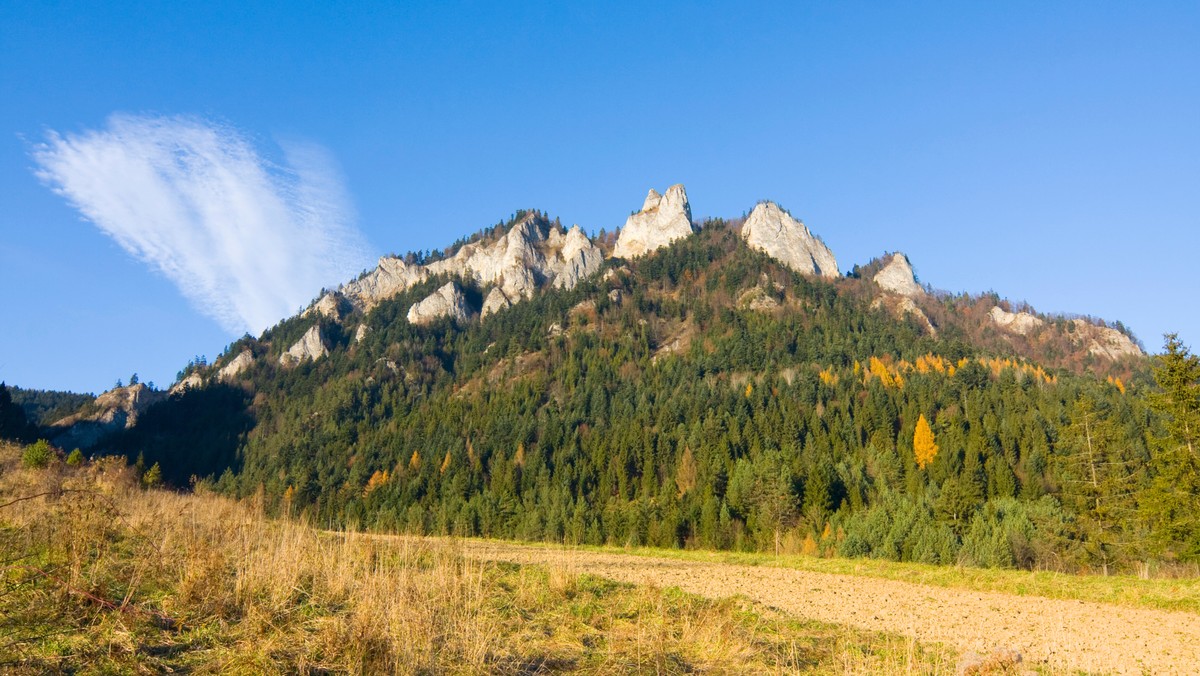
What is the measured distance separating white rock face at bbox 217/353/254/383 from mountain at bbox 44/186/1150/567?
2.08 feet

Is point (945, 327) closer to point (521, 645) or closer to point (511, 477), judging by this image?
point (511, 477)

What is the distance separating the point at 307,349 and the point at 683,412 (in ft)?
400

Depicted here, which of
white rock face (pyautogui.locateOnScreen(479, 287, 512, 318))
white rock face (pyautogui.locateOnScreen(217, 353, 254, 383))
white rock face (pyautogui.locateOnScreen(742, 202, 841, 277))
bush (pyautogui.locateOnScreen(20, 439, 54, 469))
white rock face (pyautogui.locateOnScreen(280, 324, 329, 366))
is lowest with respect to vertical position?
bush (pyautogui.locateOnScreen(20, 439, 54, 469))

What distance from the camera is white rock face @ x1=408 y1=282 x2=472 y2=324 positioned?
184163 millimetres

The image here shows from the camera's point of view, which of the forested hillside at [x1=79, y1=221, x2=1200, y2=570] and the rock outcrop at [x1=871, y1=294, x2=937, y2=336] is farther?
the rock outcrop at [x1=871, y1=294, x2=937, y2=336]

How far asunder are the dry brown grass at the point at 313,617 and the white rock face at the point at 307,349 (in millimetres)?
169646

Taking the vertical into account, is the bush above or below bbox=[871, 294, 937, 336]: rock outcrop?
below

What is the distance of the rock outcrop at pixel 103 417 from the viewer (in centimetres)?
14438

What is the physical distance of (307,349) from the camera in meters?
170

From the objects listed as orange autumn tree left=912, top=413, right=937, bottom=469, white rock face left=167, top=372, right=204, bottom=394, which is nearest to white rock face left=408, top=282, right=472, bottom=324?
white rock face left=167, top=372, right=204, bottom=394

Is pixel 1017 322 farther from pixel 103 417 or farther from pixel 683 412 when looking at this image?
pixel 103 417

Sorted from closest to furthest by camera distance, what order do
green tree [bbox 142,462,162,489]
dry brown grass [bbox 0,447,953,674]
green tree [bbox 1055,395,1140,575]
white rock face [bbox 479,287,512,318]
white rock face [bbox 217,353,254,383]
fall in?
1. dry brown grass [bbox 0,447,953,674]
2. green tree [bbox 142,462,162,489]
3. green tree [bbox 1055,395,1140,575]
4. white rock face [bbox 217,353,254,383]
5. white rock face [bbox 479,287,512,318]

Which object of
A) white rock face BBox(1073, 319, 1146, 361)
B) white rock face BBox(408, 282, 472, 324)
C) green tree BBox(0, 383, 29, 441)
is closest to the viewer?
green tree BBox(0, 383, 29, 441)

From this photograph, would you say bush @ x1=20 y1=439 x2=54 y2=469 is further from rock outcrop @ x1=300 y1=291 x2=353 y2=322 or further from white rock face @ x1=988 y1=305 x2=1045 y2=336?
white rock face @ x1=988 y1=305 x2=1045 y2=336
